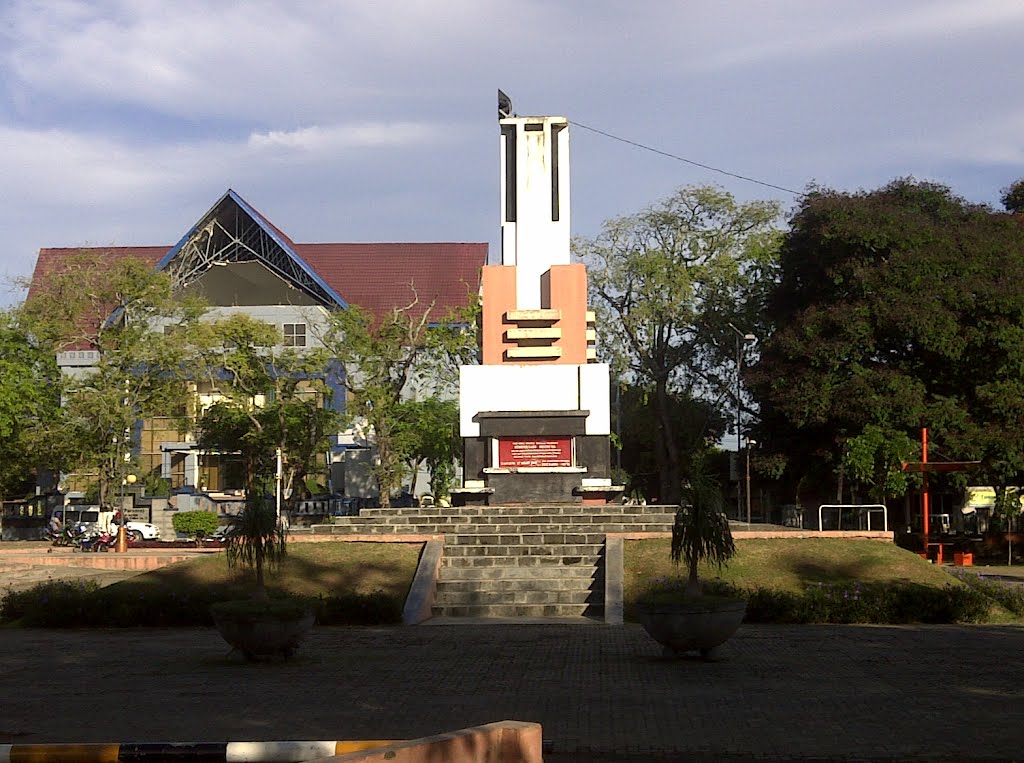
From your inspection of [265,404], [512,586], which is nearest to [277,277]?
[265,404]

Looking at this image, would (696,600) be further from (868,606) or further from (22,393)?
(22,393)

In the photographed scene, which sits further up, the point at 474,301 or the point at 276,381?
the point at 474,301

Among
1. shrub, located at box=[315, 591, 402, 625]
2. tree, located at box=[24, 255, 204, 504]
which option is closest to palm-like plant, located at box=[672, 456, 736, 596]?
shrub, located at box=[315, 591, 402, 625]

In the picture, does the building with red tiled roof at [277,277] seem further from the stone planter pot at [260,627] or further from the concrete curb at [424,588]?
the stone planter pot at [260,627]

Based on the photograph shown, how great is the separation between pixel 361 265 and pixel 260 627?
149 feet

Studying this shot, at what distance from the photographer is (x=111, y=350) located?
44.2m

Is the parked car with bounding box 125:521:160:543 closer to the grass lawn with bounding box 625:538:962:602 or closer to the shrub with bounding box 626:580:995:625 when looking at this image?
the grass lawn with bounding box 625:538:962:602

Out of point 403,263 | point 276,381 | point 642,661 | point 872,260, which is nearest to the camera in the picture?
point 642,661

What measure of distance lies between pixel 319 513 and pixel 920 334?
870 inches

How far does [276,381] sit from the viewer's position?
151 ft

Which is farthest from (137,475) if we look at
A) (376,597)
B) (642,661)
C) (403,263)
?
(642,661)

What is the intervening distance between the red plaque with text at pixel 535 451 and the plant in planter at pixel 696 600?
15.9 meters

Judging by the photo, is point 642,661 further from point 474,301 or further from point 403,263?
point 403,263

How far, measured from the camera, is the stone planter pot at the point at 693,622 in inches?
544
